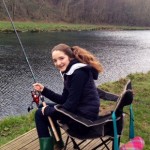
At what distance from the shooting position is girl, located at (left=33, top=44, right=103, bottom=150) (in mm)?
4785

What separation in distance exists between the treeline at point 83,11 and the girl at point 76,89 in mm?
64688

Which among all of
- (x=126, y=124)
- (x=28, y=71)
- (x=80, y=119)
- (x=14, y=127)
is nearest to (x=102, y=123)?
(x=80, y=119)

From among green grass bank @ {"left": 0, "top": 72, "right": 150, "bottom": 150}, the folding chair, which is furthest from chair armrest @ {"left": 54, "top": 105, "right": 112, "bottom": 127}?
green grass bank @ {"left": 0, "top": 72, "right": 150, "bottom": 150}

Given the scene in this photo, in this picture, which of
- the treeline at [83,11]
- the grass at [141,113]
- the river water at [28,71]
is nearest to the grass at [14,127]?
the grass at [141,113]

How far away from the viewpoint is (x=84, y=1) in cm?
9981

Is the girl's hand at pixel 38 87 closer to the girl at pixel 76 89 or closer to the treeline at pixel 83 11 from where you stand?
the girl at pixel 76 89

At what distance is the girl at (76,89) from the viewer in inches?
188

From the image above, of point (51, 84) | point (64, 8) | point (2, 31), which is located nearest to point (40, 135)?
point (51, 84)

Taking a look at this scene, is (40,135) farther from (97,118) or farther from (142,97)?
(142,97)

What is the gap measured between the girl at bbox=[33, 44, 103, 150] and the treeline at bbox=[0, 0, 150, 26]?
64688 mm

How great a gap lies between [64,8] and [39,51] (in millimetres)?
65674

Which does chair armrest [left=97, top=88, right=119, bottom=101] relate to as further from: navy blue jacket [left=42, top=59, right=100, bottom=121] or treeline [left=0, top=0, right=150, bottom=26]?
treeline [left=0, top=0, right=150, bottom=26]

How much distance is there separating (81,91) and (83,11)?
93266mm

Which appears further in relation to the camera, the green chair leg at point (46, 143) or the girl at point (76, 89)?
the green chair leg at point (46, 143)
